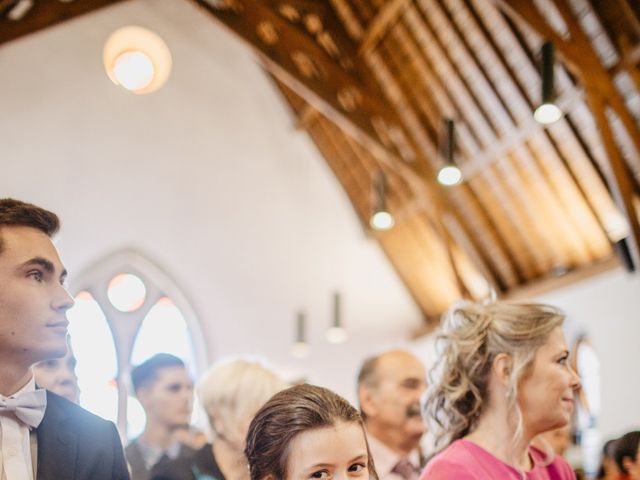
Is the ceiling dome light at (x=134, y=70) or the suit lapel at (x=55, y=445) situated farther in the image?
the ceiling dome light at (x=134, y=70)

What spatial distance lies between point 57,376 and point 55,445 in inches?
52.7

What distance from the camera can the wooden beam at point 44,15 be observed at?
7355 mm

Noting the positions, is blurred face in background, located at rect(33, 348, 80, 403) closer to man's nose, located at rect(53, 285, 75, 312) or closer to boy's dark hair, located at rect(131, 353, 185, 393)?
boy's dark hair, located at rect(131, 353, 185, 393)

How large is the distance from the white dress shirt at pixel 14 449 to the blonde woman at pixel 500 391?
106 centimetres

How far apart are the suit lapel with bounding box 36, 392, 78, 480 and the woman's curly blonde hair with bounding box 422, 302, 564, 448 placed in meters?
1.16

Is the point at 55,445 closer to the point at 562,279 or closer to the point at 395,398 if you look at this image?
the point at 395,398

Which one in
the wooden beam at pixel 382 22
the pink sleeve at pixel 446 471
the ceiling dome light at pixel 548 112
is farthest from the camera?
the wooden beam at pixel 382 22

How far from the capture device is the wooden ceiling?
24.1ft

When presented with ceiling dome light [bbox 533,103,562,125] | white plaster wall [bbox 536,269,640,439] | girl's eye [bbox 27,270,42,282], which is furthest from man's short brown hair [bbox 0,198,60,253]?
white plaster wall [bbox 536,269,640,439]

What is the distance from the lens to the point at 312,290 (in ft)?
36.0

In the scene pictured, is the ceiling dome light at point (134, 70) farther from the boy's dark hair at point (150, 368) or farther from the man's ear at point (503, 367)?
the man's ear at point (503, 367)

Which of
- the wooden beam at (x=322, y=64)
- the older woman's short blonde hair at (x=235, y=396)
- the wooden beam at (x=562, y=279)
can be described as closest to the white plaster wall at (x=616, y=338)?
the wooden beam at (x=562, y=279)

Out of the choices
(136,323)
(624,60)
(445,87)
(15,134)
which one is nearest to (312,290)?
(136,323)

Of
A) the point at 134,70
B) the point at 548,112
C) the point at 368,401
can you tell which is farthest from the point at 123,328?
the point at 368,401
